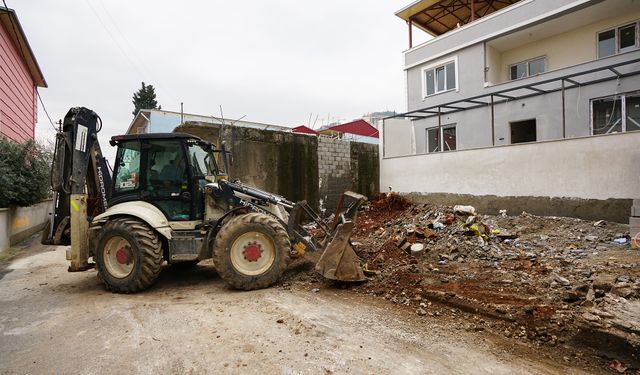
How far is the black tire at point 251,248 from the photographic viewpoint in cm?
495

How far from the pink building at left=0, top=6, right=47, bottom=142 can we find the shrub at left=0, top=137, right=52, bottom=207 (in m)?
0.87

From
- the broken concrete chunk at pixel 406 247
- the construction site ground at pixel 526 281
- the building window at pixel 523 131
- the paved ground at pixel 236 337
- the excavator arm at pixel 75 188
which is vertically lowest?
the paved ground at pixel 236 337

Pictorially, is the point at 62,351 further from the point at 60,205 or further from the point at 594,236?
the point at 594,236

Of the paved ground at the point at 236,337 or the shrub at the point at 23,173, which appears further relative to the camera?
the shrub at the point at 23,173

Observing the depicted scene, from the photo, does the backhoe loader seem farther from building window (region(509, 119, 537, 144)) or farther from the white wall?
building window (region(509, 119, 537, 144))

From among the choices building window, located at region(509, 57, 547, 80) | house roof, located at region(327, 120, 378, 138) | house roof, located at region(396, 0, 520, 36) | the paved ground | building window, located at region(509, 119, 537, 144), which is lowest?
the paved ground

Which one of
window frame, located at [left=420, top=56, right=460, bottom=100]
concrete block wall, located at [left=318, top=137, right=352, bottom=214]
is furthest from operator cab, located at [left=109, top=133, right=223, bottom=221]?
window frame, located at [left=420, top=56, right=460, bottom=100]

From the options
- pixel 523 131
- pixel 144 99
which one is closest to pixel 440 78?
pixel 523 131

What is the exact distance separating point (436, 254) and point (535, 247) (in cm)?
205

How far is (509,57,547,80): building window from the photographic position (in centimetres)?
1295

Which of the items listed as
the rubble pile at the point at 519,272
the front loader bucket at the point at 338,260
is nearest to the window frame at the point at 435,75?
the rubble pile at the point at 519,272

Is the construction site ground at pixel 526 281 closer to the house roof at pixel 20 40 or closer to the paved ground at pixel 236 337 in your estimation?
the paved ground at pixel 236 337

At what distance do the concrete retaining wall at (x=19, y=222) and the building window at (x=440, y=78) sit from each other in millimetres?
14834

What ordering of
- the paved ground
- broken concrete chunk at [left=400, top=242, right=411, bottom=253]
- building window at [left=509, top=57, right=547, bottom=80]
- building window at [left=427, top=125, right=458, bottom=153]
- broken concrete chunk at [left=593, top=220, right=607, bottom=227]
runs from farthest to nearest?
building window at [left=427, top=125, right=458, bottom=153], building window at [left=509, top=57, right=547, bottom=80], broken concrete chunk at [left=593, top=220, right=607, bottom=227], broken concrete chunk at [left=400, top=242, right=411, bottom=253], the paved ground
